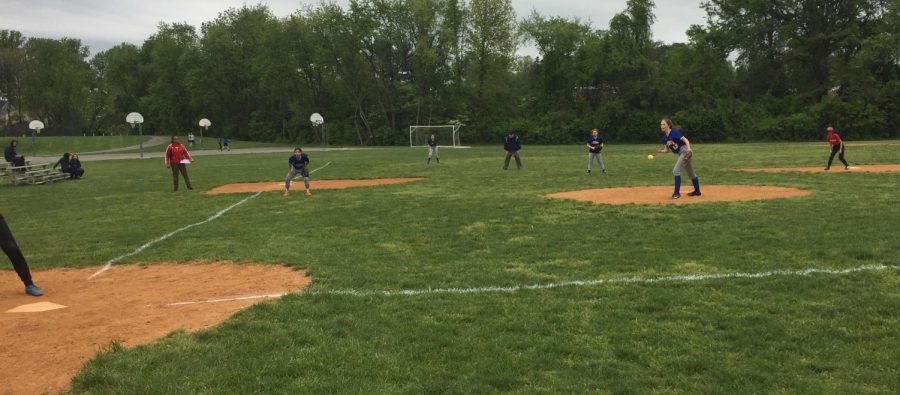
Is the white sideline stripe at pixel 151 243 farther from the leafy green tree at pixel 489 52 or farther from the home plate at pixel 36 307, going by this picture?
the leafy green tree at pixel 489 52

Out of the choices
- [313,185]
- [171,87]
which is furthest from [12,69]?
[313,185]

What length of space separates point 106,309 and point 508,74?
65.3 meters

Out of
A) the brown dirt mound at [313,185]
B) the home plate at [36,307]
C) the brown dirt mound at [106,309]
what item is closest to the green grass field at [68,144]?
the brown dirt mound at [313,185]

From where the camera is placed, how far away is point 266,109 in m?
79.8

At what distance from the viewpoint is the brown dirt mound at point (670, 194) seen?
1371 cm

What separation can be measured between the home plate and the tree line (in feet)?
186

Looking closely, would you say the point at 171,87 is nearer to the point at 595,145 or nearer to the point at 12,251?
the point at 595,145

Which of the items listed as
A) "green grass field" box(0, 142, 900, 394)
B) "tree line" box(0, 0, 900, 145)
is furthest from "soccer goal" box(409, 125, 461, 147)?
"green grass field" box(0, 142, 900, 394)

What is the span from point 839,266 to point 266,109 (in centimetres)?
7918

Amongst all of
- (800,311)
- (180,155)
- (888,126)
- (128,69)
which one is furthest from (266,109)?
(800,311)

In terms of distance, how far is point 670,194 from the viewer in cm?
1495

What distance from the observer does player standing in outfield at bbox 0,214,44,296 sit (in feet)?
24.1

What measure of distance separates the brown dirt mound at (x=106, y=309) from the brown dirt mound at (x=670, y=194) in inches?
344

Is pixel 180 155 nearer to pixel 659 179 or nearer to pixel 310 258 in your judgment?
pixel 310 258
